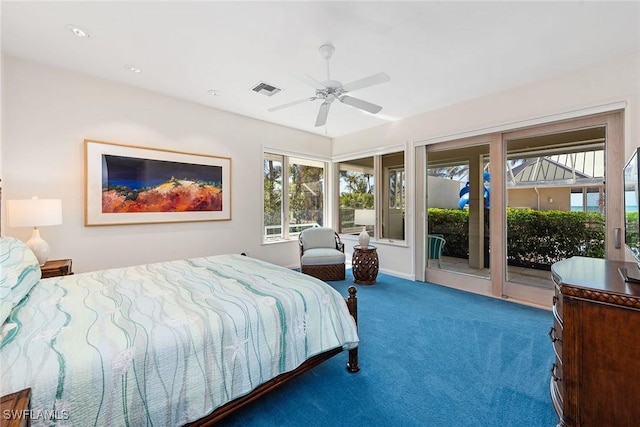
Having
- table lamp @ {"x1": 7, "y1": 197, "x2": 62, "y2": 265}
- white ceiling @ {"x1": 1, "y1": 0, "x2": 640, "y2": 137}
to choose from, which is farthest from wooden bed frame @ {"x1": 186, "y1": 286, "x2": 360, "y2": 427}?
table lamp @ {"x1": 7, "y1": 197, "x2": 62, "y2": 265}

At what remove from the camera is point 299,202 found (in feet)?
18.6

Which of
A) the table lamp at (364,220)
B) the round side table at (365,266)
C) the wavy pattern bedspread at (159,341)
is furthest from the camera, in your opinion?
the table lamp at (364,220)

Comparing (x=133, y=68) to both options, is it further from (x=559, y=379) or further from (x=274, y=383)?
(x=559, y=379)

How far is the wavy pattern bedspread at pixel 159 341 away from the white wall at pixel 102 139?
1352mm

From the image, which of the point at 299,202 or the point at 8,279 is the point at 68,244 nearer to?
the point at 8,279

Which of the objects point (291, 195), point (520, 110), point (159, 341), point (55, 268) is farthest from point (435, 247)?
point (55, 268)

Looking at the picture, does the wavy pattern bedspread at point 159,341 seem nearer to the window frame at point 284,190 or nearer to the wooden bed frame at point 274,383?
the wooden bed frame at point 274,383

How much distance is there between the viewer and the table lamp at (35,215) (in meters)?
2.54

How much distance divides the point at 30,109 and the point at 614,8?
5394mm

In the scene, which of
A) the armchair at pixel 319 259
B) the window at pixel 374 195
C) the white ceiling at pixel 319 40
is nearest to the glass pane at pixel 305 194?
the window at pixel 374 195

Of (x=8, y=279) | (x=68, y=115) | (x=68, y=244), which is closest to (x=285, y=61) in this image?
(x=68, y=115)

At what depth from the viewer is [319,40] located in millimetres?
2523

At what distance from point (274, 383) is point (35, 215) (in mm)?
2716

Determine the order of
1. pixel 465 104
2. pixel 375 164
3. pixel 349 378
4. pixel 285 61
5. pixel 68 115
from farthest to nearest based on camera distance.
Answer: pixel 375 164, pixel 465 104, pixel 68 115, pixel 285 61, pixel 349 378
